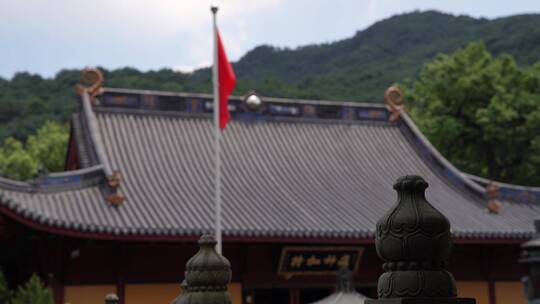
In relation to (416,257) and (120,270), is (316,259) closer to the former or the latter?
(120,270)

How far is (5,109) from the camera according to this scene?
67.8 m

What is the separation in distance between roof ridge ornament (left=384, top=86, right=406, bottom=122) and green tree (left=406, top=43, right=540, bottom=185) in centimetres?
663

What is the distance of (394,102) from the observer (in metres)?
24.0

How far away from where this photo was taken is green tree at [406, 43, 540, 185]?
1169 inches

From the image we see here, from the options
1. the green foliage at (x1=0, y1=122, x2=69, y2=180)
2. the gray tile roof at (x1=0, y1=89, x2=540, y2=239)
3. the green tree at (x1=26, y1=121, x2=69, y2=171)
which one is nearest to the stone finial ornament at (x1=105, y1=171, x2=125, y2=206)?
the gray tile roof at (x1=0, y1=89, x2=540, y2=239)

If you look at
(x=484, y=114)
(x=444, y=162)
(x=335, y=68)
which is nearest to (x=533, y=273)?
(x=444, y=162)

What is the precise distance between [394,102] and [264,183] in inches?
253

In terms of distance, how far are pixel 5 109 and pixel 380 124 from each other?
50.6 metres

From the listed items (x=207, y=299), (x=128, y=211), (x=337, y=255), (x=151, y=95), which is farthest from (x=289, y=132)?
(x=207, y=299)

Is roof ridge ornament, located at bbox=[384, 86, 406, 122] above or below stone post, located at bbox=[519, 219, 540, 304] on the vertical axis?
above

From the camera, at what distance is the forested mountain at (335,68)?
2603 inches

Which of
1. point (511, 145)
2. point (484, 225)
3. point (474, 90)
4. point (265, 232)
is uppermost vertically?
point (474, 90)

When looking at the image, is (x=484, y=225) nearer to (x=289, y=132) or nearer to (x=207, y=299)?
(x=289, y=132)

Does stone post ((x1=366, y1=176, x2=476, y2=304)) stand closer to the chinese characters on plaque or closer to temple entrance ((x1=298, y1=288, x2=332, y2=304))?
the chinese characters on plaque
